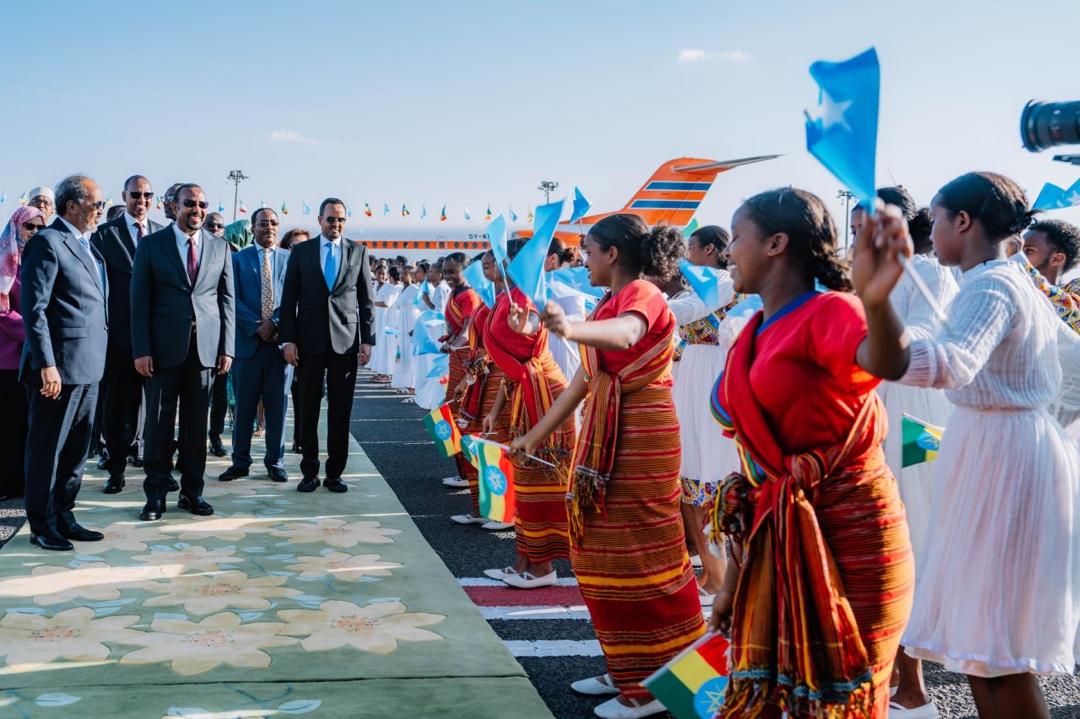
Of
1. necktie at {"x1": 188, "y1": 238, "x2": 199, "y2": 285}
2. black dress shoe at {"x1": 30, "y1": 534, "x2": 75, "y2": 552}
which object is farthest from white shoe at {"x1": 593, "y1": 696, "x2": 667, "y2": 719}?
necktie at {"x1": 188, "y1": 238, "x2": 199, "y2": 285}

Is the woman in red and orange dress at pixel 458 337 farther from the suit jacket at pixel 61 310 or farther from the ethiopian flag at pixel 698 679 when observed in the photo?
the ethiopian flag at pixel 698 679

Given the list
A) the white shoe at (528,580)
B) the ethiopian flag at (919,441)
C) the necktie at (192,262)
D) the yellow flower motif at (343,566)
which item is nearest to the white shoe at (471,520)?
the yellow flower motif at (343,566)

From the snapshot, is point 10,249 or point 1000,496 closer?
point 1000,496

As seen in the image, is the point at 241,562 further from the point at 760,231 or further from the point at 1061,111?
the point at 1061,111

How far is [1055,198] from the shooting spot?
14.5 ft

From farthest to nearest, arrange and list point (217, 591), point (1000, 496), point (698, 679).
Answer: point (217, 591) < point (1000, 496) < point (698, 679)

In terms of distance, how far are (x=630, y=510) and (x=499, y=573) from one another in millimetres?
1843

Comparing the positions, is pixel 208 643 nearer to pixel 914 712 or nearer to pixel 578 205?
pixel 578 205

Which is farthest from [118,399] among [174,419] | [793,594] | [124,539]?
[793,594]

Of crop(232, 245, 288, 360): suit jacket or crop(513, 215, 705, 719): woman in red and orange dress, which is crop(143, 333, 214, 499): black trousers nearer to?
crop(232, 245, 288, 360): suit jacket

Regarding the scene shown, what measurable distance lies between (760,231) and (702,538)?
305 cm

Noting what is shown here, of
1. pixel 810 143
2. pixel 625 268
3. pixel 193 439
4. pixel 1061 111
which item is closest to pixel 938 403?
pixel 625 268

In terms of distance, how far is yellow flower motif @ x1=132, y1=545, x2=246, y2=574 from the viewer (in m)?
5.03

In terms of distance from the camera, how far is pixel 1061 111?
2369 millimetres
